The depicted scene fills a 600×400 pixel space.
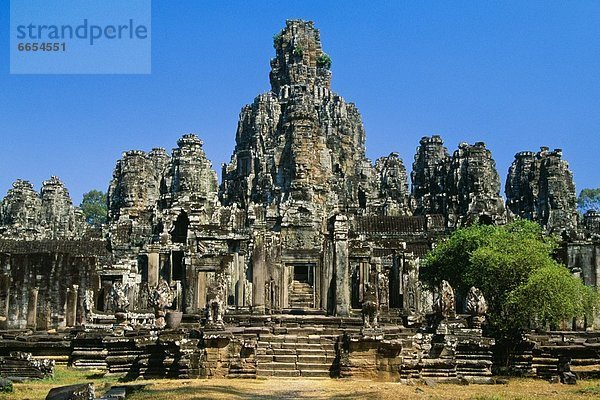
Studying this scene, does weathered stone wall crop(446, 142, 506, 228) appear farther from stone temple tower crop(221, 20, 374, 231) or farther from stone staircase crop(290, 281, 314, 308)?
stone staircase crop(290, 281, 314, 308)

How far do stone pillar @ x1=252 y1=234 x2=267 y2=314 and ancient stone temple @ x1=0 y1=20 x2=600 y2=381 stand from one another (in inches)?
2.5

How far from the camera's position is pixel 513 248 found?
26.4m

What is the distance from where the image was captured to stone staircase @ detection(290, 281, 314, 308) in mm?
36816

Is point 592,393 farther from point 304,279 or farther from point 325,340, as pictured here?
point 304,279

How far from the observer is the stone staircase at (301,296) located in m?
36.8

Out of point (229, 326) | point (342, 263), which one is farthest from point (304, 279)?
point (229, 326)

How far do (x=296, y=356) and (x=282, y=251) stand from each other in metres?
11.6

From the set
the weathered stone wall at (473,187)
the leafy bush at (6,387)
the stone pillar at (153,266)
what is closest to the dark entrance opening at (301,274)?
the stone pillar at (153,266)

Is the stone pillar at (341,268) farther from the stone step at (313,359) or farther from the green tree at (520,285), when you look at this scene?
the stone step at (313,359)

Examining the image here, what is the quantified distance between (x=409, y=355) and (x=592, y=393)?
4723 mm

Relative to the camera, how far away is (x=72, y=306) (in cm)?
3253

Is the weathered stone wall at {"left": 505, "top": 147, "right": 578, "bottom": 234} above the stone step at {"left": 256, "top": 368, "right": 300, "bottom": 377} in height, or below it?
above

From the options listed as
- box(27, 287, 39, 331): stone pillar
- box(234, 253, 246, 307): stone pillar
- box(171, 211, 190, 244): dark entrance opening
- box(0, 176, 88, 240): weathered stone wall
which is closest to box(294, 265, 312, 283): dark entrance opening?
box(171, 211, 190, 244): dark entrance opening

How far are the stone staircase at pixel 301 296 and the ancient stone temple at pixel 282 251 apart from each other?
0.12 metres
